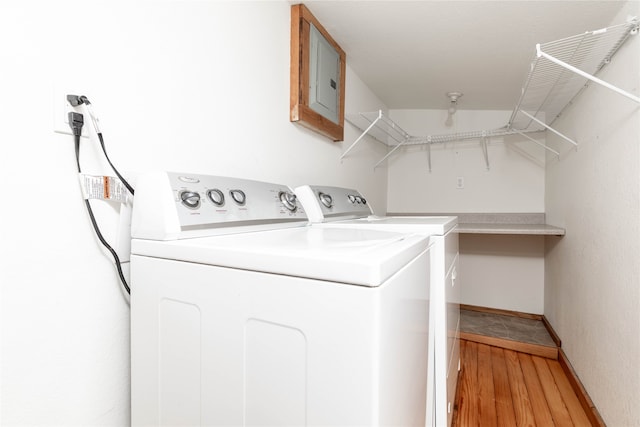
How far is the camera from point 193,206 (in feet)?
2.69

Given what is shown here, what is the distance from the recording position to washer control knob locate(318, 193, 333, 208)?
1.50 metres

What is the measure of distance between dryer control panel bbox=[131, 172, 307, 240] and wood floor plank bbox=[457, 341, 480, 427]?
152cm

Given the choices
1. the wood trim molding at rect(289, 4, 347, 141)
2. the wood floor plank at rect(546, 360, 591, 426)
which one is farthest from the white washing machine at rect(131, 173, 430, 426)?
the wood floor plank at rect(546, 360, 591, 426)

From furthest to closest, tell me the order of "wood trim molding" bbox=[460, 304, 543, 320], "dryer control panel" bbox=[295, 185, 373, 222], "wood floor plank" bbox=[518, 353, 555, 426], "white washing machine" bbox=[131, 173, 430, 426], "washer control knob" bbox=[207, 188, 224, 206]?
1. "wood trim molding" bbox=[460, 304, 543, 320]
2. "wood floor plank" bbox=[518, 353, 555, 426]
3. "dryer control panel" bbox=[295, 185, 373, 222]
4. "washer control knob" bbox=[207, 188, 224, 206]
5. "white washing machine" bbox=[131, 173, 430, 426]

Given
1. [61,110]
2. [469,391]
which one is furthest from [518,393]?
[61,110]

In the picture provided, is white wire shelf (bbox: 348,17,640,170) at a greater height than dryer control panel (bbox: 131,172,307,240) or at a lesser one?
greater

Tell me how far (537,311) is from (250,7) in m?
3.33

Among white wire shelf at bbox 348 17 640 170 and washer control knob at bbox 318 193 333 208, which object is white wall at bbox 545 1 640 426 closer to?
white wire shelf at bbox 348 17 640 170

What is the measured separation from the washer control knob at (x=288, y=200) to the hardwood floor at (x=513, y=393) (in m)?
1.40

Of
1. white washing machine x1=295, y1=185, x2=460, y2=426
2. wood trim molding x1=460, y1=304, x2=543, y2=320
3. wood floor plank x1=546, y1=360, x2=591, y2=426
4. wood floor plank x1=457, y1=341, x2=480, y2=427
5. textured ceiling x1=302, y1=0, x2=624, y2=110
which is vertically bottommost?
wood floor plank x1=457, y1=341, x2=480, y2=427

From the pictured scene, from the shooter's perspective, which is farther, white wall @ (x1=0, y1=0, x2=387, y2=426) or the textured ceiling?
the textured ceiling

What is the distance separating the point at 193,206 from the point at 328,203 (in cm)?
81

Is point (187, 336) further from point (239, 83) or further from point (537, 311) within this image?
point (537, 311)

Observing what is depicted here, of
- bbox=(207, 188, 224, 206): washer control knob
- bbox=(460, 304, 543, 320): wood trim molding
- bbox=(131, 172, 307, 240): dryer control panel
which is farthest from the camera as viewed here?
bbox=(460, 304, 543, 320): wood trim molding
